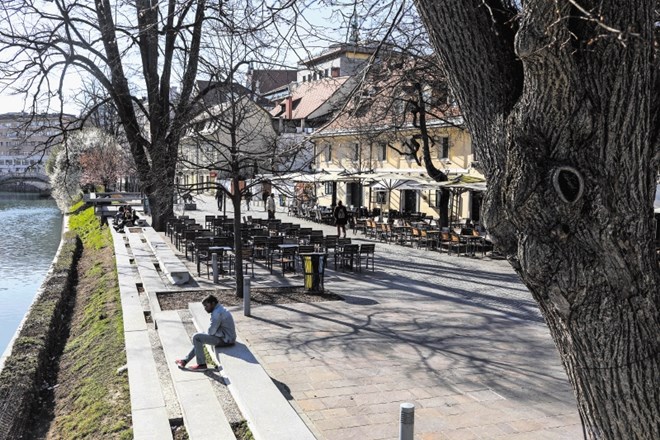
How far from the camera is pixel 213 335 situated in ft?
27.1

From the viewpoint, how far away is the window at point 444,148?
32341 mm

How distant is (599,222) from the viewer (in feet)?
9.46

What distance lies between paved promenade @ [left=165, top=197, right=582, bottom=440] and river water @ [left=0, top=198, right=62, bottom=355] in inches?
308

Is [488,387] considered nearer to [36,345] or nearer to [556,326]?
[556,326]

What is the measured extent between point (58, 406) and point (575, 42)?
9.18 meters

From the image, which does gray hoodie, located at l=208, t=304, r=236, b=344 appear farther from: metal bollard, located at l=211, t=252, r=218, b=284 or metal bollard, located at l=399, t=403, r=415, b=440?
metal bollard, located at l=211, t=252, r=218, b=284

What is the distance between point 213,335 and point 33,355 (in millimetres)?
4581

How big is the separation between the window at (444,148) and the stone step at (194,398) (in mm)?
24591

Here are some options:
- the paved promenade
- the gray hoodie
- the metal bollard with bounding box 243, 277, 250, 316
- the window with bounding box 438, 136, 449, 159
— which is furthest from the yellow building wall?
the gray hoodie

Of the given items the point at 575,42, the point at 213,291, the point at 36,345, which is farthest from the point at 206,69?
the point at 575,42

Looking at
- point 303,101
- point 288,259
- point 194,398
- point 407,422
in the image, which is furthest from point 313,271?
point 303,101

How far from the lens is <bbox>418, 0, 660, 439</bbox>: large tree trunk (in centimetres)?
280

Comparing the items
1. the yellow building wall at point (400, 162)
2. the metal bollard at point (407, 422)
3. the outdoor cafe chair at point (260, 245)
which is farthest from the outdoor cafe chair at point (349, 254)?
the metal bollard at point (407, 422)

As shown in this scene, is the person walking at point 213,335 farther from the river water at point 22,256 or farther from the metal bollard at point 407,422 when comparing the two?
the river water at point 22,256
